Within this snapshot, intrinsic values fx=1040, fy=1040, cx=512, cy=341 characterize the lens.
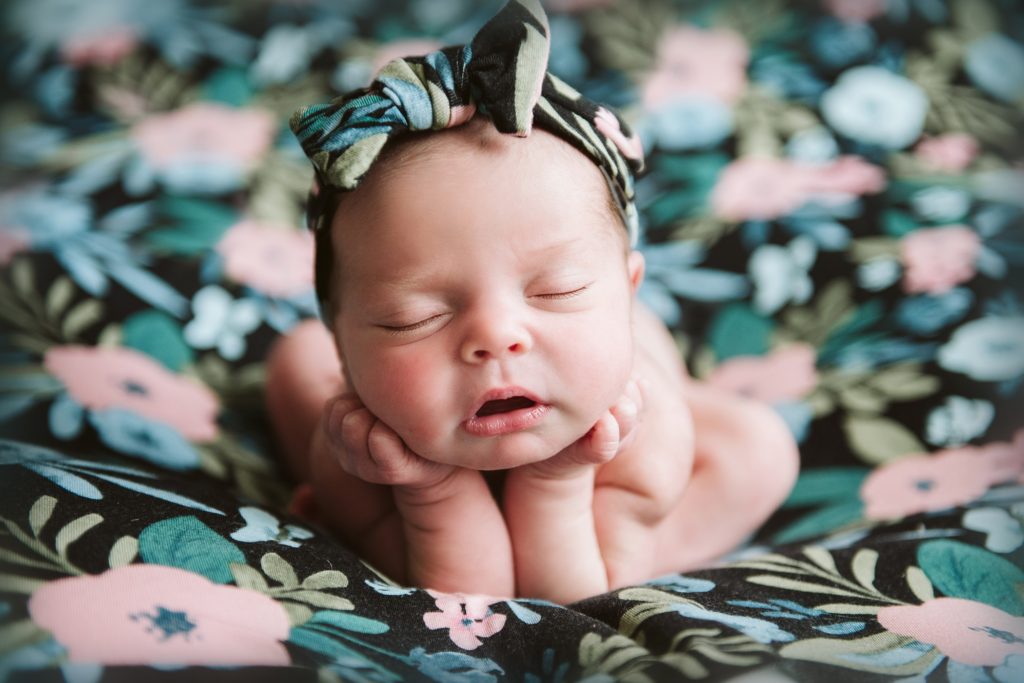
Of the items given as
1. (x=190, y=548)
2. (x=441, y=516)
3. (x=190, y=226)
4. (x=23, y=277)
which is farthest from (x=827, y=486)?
(x=23, y=277)

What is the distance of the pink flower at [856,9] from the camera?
5.79 feet

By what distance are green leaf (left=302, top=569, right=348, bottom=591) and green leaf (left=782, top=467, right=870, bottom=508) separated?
562 mm

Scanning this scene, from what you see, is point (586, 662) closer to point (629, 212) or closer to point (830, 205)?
point (629, 212)

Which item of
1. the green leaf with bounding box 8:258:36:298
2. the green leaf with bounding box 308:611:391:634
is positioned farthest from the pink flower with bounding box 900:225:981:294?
the green leaf with bounding box 8:258:36:298

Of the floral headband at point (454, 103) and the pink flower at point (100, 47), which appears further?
the pink flower at point (100, 47)

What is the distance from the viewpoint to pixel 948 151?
1594 millimetres

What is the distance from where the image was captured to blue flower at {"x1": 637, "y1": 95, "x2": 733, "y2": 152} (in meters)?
1.66

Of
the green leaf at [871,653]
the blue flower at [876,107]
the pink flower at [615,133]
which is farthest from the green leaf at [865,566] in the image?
the blue flower at [876,107]

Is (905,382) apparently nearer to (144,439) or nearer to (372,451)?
(372,451)

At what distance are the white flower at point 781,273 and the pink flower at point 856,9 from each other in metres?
0.52

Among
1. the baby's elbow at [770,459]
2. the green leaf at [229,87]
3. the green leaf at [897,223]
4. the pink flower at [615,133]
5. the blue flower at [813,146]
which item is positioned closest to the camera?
the pink flower at [615,133]

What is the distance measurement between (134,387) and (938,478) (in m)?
0.98

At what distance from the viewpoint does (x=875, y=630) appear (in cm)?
88

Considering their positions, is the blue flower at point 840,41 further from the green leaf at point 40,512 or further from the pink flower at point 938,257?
the green leaf at point 40,512
